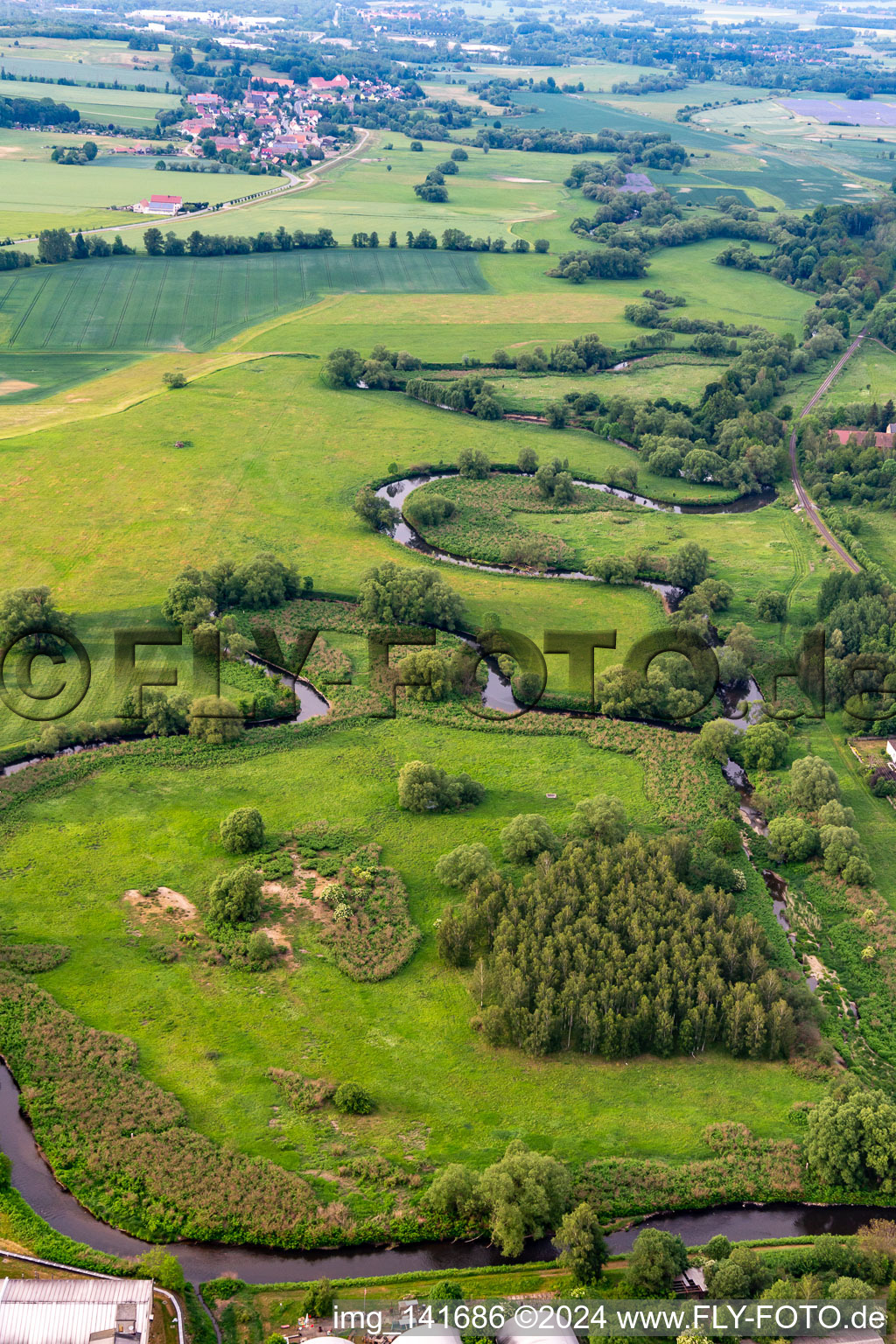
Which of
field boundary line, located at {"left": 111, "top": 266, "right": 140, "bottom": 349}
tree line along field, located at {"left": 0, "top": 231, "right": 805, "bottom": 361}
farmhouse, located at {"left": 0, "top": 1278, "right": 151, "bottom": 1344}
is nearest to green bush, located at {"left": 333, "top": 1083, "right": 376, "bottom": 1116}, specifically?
farmhouse, located at {"left": 0, "top": 1278, "right": 151, "bottom": 1344}

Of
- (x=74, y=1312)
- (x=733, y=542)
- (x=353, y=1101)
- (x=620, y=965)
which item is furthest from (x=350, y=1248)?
(x=733, y=542)

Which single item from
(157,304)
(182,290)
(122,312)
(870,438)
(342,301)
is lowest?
(870,438)

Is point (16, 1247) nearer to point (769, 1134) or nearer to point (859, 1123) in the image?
point (769, 1134)

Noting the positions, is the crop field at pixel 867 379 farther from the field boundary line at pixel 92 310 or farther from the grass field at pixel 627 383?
the field boundary line at pixel 92 310

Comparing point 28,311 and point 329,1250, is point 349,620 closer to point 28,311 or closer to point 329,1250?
point 329,1250

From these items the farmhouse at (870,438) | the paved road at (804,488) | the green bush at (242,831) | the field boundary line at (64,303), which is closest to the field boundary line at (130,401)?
the field boundary line at (64,303)

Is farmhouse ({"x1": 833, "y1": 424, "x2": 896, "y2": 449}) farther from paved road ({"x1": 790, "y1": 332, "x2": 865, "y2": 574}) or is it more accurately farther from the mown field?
the mown field
